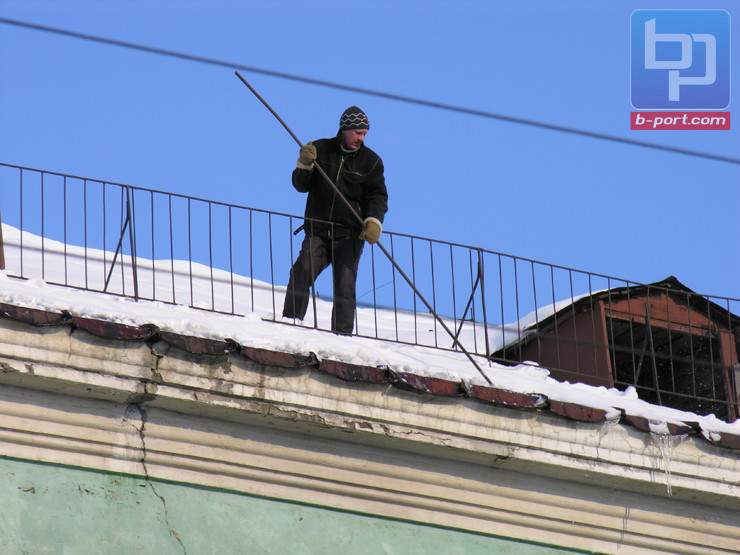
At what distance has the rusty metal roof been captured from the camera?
18.1ft

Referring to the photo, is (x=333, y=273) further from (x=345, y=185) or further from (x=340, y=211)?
(x=345, y=185)

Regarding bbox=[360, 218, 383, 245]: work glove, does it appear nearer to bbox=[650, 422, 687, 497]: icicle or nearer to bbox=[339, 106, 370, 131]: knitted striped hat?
bbox=[339, 106, 370, 131]: knitted striped hat

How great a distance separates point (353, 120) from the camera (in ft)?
27.6

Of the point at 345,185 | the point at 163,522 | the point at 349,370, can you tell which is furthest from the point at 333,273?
the point at 163,522

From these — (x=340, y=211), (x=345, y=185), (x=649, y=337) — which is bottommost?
(x=649, y=337)

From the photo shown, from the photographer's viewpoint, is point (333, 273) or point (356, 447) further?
point (333, 273)

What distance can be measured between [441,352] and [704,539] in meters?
2.01

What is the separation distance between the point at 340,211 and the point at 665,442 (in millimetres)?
2881

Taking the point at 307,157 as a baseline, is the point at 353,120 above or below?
above

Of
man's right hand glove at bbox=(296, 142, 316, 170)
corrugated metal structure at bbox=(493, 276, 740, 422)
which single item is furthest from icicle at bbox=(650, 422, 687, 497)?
man's right hand glove at bbox=(296, 142, 316, 170)

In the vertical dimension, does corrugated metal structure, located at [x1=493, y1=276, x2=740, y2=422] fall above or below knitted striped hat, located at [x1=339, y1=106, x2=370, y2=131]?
below

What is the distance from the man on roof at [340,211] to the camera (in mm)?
8039

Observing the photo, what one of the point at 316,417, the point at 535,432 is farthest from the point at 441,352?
the point at 316,417

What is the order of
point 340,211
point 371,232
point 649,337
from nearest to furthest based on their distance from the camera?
point 371,232, point 340,211, point 649,337
